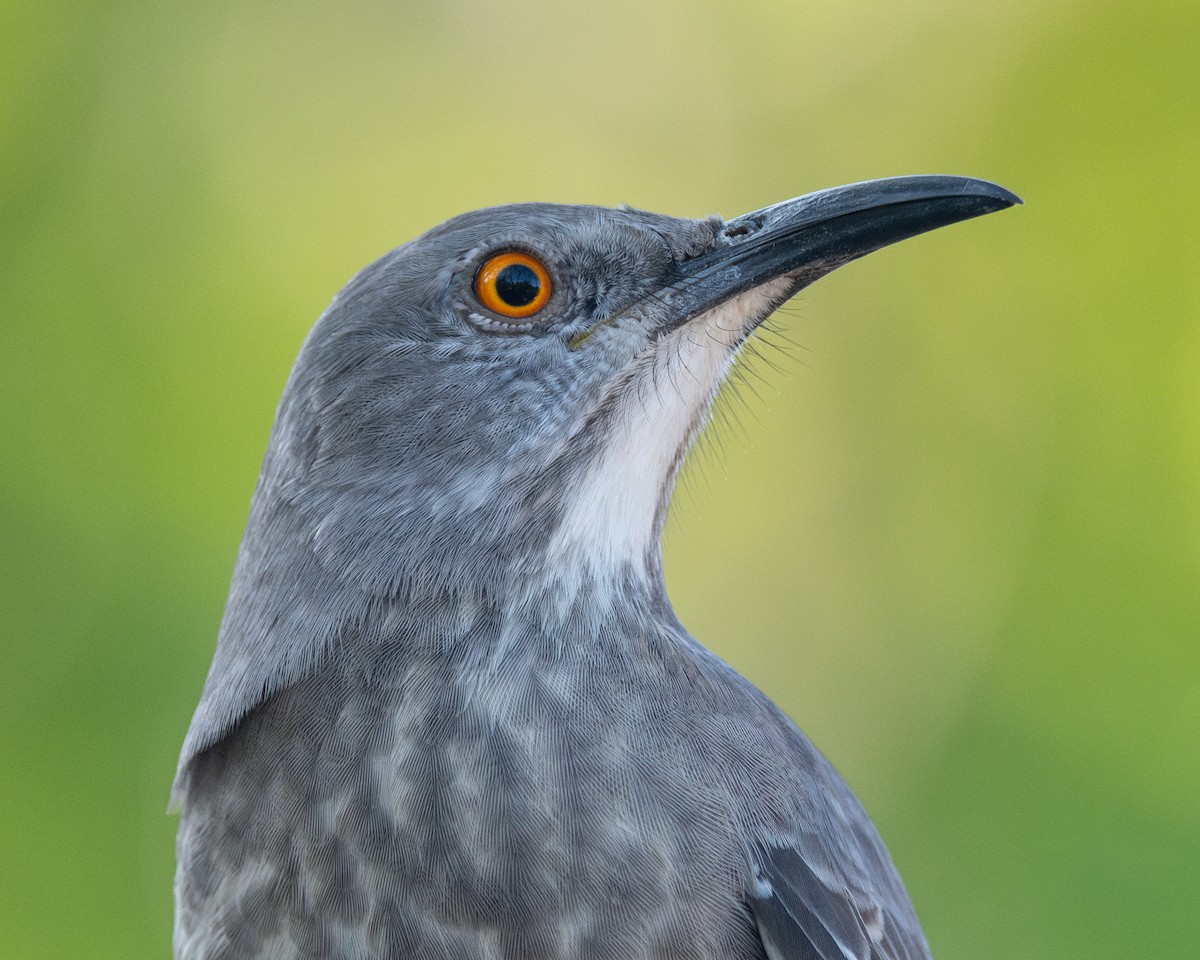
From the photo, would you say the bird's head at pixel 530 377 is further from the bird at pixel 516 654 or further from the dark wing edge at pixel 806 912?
the dark wing edge at pixel 806 912

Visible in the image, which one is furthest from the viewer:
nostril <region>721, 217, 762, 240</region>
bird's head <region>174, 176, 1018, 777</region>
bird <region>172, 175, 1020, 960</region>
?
nostril <region>721, 217, 762, 240</region>

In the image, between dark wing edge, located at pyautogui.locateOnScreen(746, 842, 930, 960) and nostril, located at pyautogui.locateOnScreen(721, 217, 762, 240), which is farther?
nostril, located at pyautogui.locateOnScreen(721, 217, 762, 240)

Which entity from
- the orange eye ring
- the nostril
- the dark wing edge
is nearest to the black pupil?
the orange eye ring

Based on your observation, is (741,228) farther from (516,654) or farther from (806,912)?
(806,912)

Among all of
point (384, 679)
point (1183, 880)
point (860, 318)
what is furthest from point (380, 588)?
point (860, 318)

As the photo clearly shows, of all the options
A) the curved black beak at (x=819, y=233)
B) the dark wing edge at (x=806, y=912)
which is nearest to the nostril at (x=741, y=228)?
the curved black beak at (x=819, y=233)

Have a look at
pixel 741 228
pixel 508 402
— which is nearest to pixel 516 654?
pixel 508 402

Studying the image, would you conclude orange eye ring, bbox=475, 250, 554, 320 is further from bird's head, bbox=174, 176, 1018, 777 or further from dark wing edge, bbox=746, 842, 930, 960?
dark wing edge, bbox=746, 842, 930, 960
